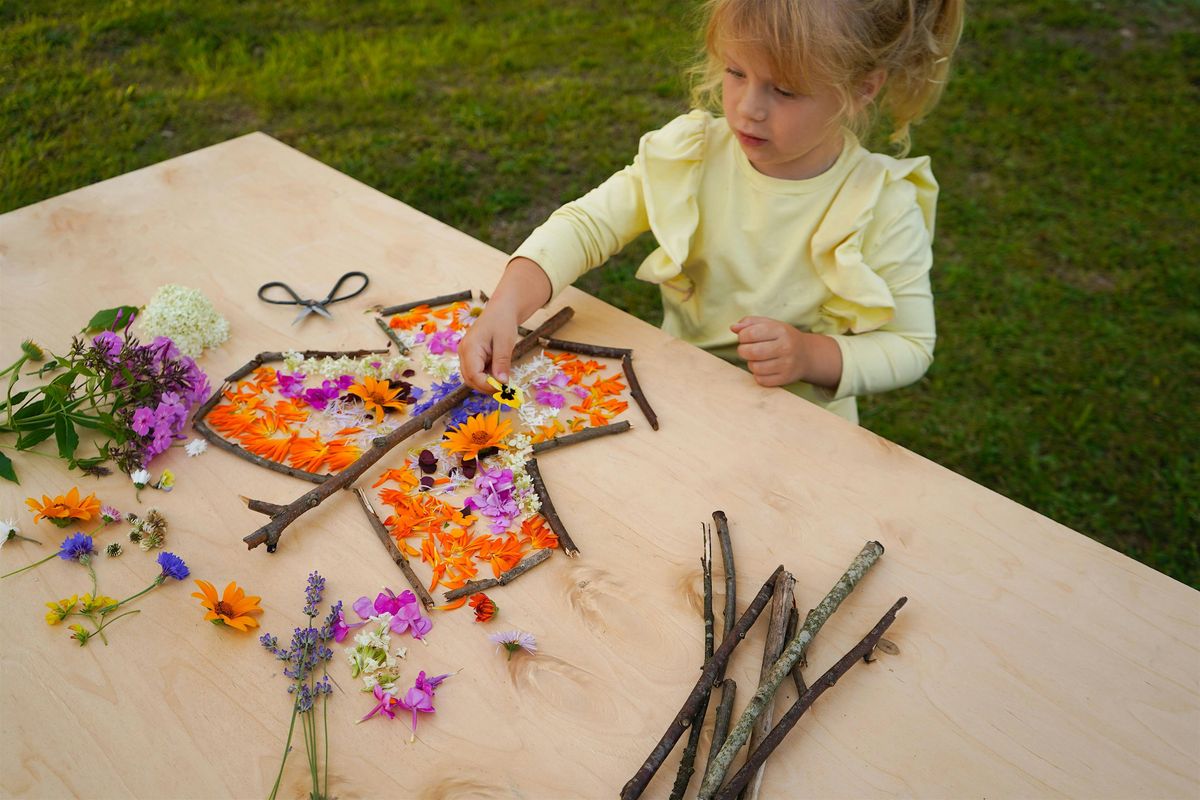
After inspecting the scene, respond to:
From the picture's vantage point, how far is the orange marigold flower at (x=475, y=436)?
128 centimetres

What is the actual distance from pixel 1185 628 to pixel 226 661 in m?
1.13

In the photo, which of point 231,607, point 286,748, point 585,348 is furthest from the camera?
point 585,348

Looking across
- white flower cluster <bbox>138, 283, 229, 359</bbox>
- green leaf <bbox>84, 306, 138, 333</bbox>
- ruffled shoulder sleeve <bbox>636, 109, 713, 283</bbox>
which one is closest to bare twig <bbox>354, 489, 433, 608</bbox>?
white flower cluster <bbox>138, 283, 229, 359</bbox>

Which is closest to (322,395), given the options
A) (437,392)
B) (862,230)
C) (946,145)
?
(437,392)

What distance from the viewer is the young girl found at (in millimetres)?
1367

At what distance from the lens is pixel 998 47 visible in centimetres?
451

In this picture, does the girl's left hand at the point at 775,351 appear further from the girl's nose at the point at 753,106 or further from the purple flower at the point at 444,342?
the purple flower at the point at 444,342

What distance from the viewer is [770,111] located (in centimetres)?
139

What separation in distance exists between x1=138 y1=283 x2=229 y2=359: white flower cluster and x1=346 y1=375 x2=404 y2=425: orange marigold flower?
28 centimetres

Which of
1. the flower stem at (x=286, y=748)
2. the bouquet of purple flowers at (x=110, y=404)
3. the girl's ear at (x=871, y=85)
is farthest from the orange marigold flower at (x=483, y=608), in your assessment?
the girl's ear at (x=871, y=85)

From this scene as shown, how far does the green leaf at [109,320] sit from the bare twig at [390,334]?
1.31 feet

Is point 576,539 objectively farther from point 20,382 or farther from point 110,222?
point 110,222

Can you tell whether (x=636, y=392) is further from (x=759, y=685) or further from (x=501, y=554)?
(x=759, y=685)

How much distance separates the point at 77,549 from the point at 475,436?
1.73 ft
